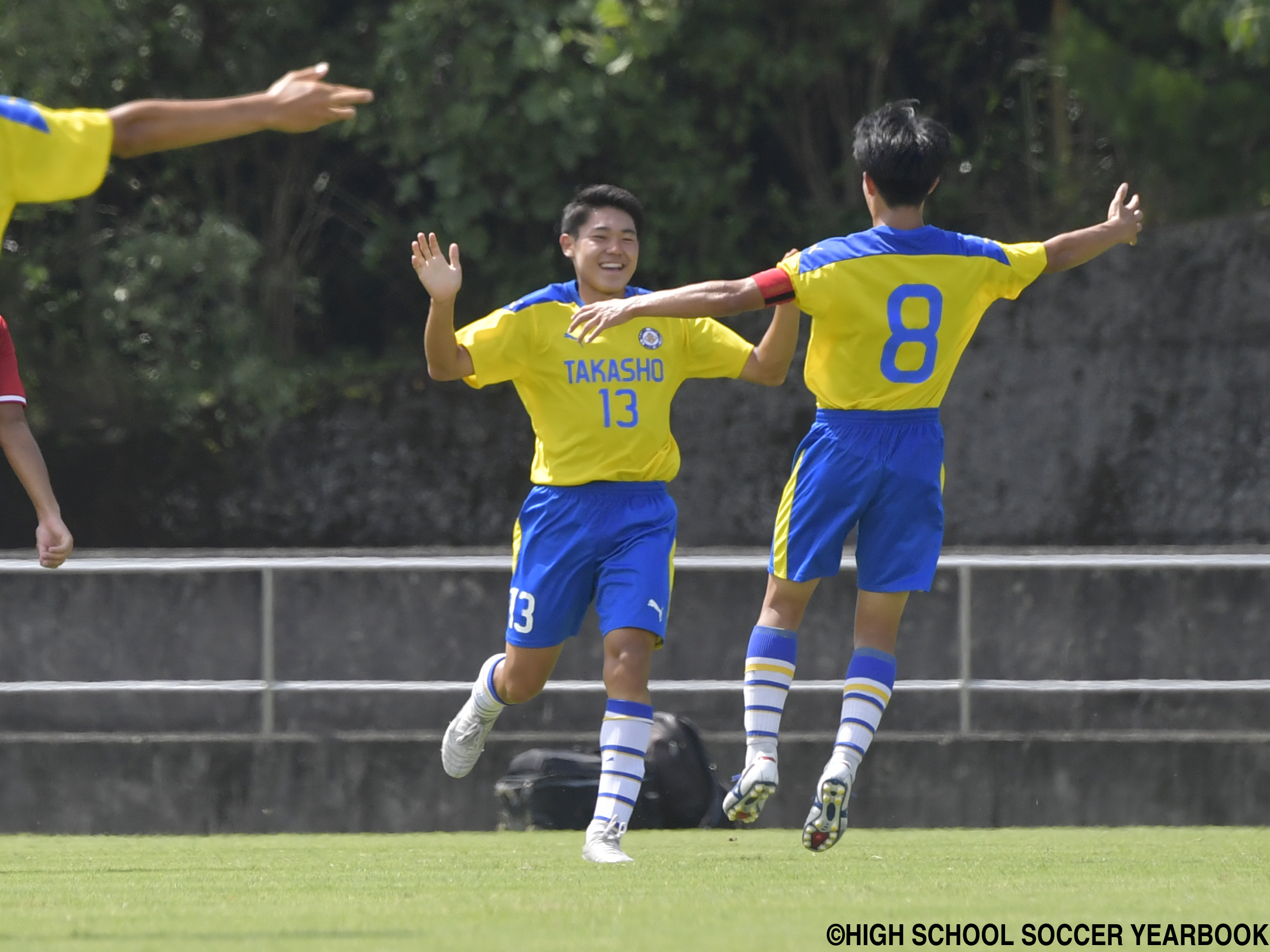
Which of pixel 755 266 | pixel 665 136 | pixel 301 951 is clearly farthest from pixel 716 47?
pixel 301 951

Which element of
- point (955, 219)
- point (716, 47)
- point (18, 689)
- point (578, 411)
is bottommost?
point (18, 689)

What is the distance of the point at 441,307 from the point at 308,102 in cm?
147

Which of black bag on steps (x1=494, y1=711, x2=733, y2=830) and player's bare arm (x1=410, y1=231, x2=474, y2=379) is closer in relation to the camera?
player's bare arm (x1=410, y1=231, x2=474, y2=379)

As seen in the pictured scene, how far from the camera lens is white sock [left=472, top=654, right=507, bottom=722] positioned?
702 cm

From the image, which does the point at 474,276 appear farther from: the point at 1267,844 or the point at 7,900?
the point at 7,900

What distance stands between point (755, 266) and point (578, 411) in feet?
35.7

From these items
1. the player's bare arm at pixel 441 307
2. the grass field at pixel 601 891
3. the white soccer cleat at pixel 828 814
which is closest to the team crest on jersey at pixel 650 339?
the player's bare arm at pixel 441 307

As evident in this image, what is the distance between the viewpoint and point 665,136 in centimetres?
1606

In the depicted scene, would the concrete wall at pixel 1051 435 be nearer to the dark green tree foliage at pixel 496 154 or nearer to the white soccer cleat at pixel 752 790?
the dark green tree foliage at pixel 496 154

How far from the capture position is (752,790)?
236 inches

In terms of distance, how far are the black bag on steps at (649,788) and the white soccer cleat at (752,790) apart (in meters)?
2.34

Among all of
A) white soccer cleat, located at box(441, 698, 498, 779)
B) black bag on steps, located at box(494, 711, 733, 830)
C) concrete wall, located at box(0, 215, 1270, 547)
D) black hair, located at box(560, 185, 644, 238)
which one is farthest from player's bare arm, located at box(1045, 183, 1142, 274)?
concrete wall, located at box(0, 215, 1270, 547)

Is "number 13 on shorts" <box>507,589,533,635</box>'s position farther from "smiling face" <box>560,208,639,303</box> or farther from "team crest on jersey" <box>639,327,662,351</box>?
"smiling face" <box>560,208,639,303</box>

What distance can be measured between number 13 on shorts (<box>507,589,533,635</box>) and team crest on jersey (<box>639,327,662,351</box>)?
2.97 ft
